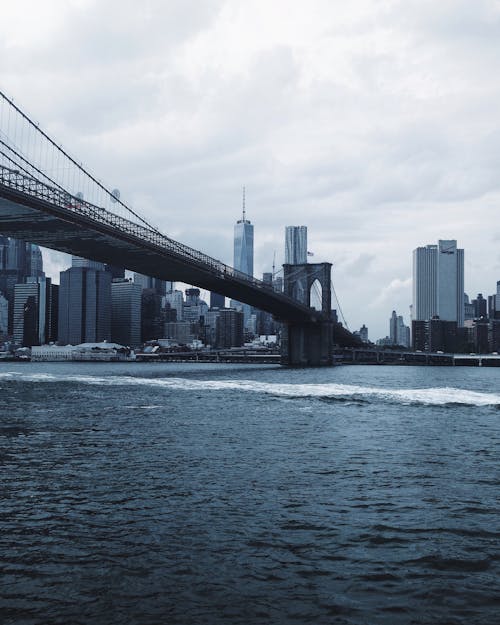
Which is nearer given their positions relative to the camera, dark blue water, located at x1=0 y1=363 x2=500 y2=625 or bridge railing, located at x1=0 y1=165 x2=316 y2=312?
dark blue water, located at x1=0 y1=363 x2=500 y2=625

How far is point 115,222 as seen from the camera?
6694cm

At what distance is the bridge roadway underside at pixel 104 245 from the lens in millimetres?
55000

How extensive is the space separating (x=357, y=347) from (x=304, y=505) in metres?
170

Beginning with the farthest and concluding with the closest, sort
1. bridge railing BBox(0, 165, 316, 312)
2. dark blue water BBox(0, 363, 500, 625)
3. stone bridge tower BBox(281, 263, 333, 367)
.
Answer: stone bridge tower BBox(281, 263, 333, 367) → bridge railing BBox(0, 165, 316, 312) → dark blue water BBox(0, 363, 500, 625)

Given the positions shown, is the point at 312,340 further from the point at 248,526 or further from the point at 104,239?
the point at 248,526

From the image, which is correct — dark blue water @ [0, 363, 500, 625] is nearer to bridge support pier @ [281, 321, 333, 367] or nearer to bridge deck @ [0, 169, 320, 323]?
bridge deck @ [0, 169, 320, 323]

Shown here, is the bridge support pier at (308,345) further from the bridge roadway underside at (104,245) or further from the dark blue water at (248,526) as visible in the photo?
the dark blue water at (248,526)

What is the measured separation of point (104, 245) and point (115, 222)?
366 cm

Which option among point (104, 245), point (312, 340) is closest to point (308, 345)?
point (312, 340)

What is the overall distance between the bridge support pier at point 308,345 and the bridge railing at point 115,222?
22405mm

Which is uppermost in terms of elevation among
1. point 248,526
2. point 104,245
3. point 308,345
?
point 104,245

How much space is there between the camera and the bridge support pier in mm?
128000

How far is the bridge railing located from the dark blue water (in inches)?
1289

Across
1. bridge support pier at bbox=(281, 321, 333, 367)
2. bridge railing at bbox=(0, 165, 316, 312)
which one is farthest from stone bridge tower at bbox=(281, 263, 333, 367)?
bridge railing at bbox=(0, 165, 316, 312)
